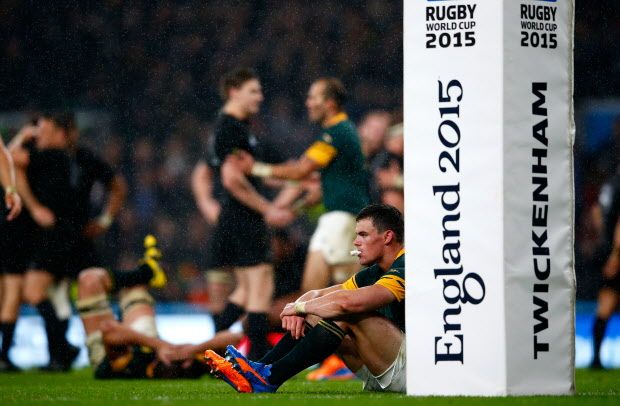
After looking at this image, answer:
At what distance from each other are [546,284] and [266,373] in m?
1.61

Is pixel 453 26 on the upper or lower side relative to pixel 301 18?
lower

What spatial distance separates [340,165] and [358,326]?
3846 mm

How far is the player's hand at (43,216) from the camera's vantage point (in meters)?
10.8

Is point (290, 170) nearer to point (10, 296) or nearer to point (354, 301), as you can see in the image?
point (10, 296)

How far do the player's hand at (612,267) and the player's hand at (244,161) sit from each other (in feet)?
11.0

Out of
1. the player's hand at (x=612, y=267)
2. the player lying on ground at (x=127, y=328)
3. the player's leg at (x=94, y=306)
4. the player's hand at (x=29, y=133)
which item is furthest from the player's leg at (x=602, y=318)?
the player's hand at (x=29, y=133)

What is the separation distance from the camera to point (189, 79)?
62.5 ft

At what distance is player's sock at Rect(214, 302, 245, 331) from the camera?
9766 mm

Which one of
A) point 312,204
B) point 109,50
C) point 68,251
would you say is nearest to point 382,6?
point 109,50

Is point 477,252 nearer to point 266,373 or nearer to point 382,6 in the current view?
point 266,373

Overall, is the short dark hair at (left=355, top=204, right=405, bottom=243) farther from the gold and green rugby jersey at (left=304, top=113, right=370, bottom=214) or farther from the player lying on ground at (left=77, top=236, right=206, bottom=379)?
the gold and green rugby jersey at (left=304, top=113, right=370, bottom=214)

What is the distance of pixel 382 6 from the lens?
19.9 m

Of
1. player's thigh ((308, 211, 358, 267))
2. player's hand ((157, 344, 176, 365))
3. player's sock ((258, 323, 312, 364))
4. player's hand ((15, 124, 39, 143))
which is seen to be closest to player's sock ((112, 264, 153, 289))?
player's hand ((157, 344, 176, 365))

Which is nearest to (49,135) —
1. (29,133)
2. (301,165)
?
(29,133)
